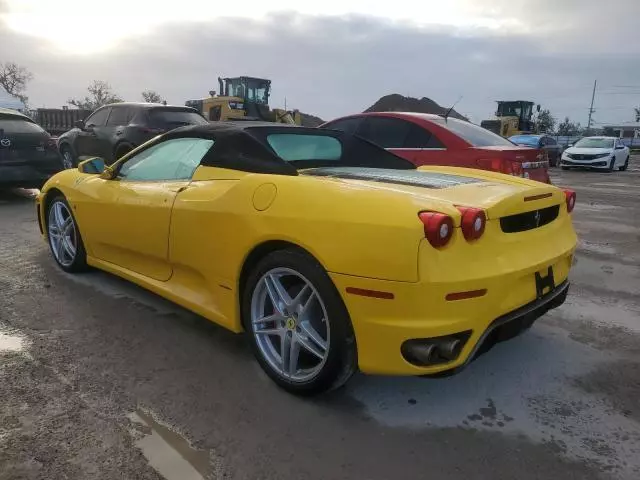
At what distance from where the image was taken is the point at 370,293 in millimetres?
2221

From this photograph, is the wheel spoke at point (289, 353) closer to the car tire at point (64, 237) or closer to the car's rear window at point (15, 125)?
the car tire at point (64, 237)

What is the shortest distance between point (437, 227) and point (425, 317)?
0.37 metres

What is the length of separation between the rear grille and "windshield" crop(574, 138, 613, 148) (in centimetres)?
2008

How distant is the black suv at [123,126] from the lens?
9805mm

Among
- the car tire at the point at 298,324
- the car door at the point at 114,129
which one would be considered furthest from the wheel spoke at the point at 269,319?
the car door at the point at 114,129

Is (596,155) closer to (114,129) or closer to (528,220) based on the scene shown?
(114,129)

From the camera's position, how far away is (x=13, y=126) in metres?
8.01

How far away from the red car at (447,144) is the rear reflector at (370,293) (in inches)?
160

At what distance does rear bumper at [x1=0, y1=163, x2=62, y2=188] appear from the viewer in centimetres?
775

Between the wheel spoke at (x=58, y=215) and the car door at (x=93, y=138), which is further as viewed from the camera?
the car door at (x=93, y=138)

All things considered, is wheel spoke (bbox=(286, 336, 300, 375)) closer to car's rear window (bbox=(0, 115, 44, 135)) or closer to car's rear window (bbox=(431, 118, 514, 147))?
car's rear window (bbox=(431, 118, 514, 147))

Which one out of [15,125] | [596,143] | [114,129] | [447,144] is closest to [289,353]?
[447,144]

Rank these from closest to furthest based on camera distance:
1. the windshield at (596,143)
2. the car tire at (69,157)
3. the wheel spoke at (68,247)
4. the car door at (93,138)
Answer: the wheel spoke at (68,247) < the car door at (93,138) < the car tire at (69,157) < the windshield at (596,143)

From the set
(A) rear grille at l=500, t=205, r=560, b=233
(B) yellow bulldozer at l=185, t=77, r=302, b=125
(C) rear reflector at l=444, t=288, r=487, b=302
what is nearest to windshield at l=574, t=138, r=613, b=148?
(B) yellow bulldozer at l=185, t=77, r=302, b=125
